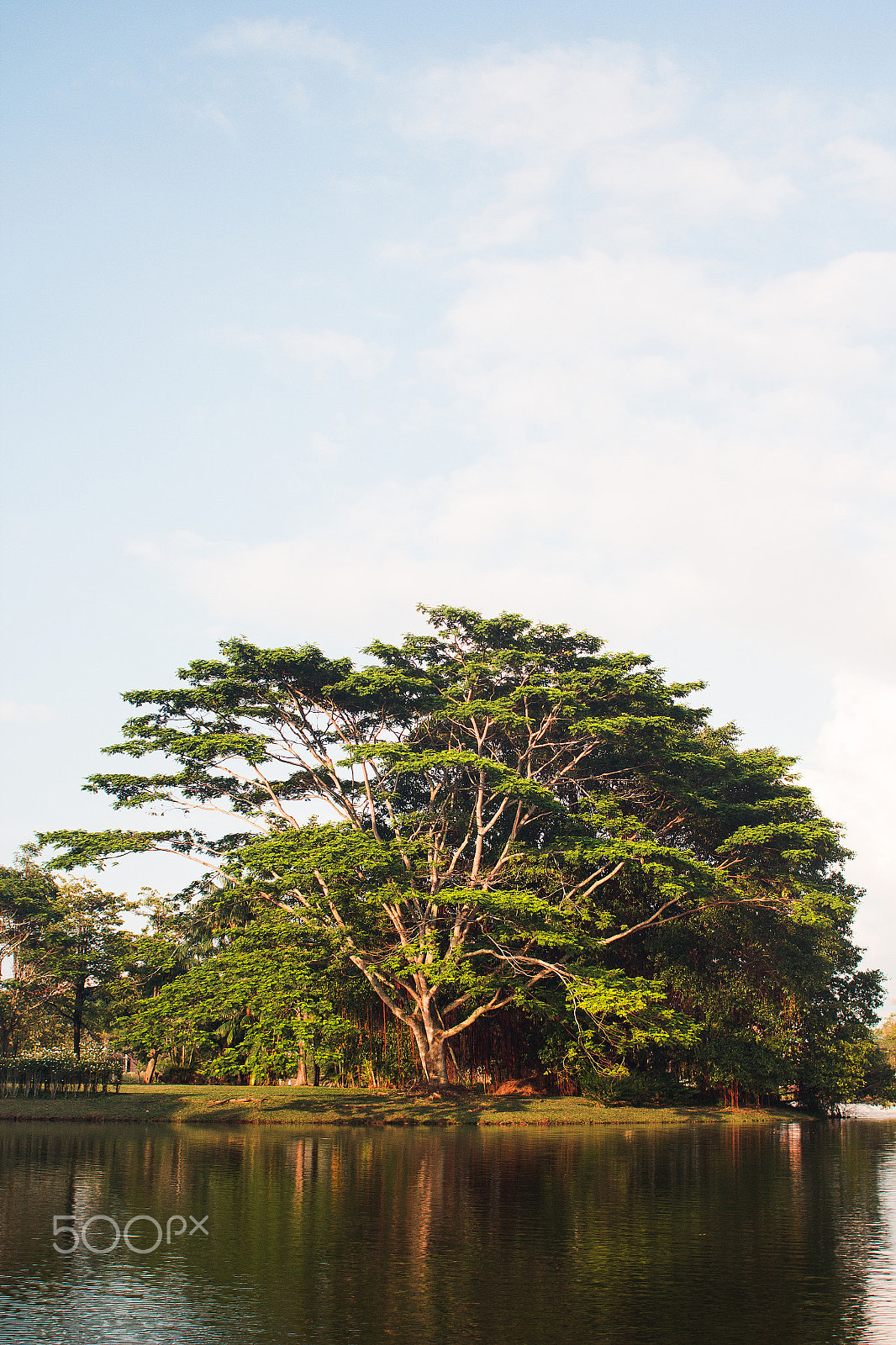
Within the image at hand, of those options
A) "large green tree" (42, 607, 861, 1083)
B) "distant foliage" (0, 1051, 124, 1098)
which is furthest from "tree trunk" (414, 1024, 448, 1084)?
"distant foliage" (0, 1051, 124, 1098)

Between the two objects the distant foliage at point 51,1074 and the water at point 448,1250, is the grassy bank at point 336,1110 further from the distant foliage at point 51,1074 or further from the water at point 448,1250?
the water at point 448,1250

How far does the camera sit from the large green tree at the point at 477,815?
31234mm

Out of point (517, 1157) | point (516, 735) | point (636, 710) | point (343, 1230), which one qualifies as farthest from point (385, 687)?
point (343, 1230)

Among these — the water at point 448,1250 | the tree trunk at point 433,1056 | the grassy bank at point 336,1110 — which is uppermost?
the water at point 448,1250

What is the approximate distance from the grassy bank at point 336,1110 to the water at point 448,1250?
29.0 ft

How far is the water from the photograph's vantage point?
7.52 m

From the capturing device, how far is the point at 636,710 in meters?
34.8

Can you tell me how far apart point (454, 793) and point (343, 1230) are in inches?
999

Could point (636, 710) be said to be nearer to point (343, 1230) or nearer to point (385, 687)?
point (385, 687)

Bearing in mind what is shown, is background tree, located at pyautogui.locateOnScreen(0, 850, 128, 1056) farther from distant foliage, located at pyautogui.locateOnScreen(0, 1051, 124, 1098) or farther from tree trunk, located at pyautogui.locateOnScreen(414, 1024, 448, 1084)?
tree trunk, located at pyautogui.locateOnScreen(414, 1024, 448, 1084)

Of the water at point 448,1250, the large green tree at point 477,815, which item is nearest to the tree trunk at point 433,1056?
the large green tree at point 477,815

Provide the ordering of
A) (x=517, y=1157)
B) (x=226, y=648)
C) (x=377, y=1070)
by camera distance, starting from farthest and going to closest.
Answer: (x=377, y=1070), (x=226, y=648), (x=517, y=1157)

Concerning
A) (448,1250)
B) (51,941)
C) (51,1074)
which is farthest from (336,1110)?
(448,1250)

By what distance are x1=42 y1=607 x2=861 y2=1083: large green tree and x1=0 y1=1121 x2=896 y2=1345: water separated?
458 inches
